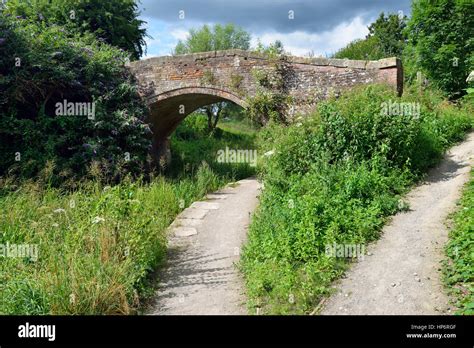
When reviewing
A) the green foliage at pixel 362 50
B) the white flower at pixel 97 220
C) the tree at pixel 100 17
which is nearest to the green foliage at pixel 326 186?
the white flower at pixel 97 220

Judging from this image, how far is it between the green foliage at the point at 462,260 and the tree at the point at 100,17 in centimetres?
1285

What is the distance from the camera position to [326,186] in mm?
6305

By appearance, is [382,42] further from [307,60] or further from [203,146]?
[307,60]

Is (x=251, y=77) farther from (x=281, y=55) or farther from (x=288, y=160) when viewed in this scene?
(x=288, y=160)

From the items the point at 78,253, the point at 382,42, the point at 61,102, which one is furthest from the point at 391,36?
the point at 78,253

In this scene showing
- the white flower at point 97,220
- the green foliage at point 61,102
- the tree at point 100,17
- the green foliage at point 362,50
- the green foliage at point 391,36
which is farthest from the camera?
the green foliage at point 362,50

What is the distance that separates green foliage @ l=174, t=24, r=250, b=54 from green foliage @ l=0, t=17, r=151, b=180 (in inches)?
718

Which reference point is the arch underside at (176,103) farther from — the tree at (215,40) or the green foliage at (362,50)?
the green foliage at (362,50)

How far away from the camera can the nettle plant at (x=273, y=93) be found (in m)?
9.88

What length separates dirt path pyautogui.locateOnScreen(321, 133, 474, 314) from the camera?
3.89 m
